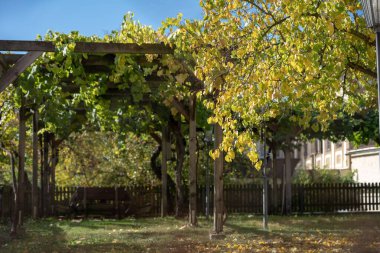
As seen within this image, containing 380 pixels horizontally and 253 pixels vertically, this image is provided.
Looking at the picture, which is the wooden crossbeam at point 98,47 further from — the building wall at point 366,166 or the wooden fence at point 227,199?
the building wall at point 366,166

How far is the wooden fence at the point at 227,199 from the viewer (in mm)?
22281

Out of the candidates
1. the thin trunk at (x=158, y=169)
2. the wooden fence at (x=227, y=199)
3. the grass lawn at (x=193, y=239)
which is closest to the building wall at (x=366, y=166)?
the wooden fence at (x=227, y=199)

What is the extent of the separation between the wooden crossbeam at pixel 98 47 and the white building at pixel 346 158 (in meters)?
18.1

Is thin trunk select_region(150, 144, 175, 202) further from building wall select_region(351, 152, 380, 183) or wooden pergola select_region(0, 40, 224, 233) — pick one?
building wall select_region(351, 152, 380, 183)

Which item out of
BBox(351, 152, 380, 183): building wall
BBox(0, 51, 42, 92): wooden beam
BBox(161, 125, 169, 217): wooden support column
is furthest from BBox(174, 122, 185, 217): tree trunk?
BBox(351, 152, 380, 183): building wall

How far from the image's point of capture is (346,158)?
50688mm

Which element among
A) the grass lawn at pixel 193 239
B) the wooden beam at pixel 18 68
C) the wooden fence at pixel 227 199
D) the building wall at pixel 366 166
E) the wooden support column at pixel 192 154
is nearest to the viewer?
the wooden beam at pixel 18 68

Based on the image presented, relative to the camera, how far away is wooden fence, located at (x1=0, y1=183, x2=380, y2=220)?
2228cm

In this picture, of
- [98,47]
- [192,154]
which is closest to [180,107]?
[192,154]

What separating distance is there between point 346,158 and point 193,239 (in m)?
39.6

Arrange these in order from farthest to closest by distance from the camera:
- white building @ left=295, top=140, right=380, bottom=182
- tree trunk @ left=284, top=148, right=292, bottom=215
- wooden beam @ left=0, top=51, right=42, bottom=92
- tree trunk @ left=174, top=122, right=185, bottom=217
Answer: white building @ left=295, top=140, right=380, bottom=182 < tree trunk @ left=284, top=148, right=292, bottom=215 < tree trunk @ left=174, top=122, right=185, bottom=217 < wooden beam @ left=0, top=51, right=42, bottom=92

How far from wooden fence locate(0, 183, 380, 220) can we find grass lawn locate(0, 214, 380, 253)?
14.1ft

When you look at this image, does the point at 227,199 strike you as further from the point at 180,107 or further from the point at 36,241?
the point at 36,241

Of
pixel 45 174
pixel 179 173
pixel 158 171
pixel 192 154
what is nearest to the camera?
pixel 192 154
